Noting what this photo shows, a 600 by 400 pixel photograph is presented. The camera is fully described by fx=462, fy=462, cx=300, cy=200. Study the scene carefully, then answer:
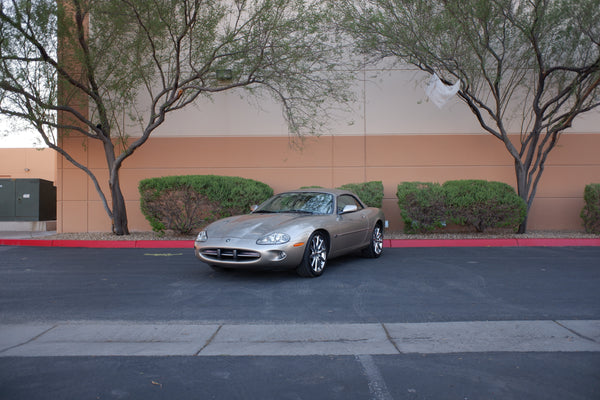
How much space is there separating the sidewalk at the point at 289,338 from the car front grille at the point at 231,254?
1.86 metres

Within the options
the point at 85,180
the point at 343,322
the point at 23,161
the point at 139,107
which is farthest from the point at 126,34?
the point at 23,161

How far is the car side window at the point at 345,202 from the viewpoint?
26.2 feet

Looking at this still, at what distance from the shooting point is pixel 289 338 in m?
4.11

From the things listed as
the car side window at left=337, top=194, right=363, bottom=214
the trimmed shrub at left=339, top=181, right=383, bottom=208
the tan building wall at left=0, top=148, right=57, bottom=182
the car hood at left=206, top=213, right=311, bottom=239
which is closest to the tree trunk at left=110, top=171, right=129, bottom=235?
the car hood at left=206, top=213, right=311, bottom=239

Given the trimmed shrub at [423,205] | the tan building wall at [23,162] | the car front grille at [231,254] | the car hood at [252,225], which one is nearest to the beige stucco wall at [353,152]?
the trimmed shrub at [423,205]

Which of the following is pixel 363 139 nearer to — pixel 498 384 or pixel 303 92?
pixel 303 92

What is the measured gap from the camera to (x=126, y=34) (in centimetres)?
1165

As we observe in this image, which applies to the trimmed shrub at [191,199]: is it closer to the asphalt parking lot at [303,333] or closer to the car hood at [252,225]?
the asphalt parking lot at [303,333]

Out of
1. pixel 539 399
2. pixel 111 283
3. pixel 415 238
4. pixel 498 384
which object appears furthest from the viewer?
pixel 415 238

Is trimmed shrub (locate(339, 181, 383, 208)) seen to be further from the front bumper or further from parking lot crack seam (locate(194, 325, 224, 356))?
parking lot crack seam (locate(194, 325, 224, 356))

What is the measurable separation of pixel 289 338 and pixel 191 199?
318 inches

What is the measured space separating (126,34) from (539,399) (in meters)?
11.9

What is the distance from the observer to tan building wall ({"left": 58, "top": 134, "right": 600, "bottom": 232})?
13195 millimetres

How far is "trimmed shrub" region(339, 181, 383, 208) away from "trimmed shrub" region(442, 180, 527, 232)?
1642mm
